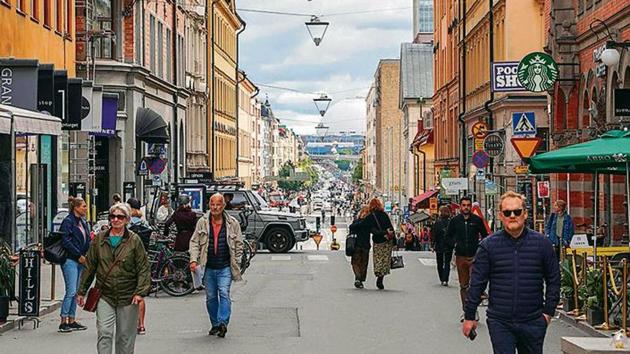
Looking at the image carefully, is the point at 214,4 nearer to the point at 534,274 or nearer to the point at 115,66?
the point at 115,66

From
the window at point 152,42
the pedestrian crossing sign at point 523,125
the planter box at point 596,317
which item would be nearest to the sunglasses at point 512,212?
the planter box at point 596,317

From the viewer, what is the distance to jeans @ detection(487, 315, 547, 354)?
9.70 m

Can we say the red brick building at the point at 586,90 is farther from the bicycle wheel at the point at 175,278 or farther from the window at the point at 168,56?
the window at the point at 168,56

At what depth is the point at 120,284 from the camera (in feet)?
39.4

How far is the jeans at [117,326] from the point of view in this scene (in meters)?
12.0

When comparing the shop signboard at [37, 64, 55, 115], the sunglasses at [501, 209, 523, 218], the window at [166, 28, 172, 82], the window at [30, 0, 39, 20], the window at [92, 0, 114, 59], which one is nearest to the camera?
the sunglasses at [501, 209, 523, 218]

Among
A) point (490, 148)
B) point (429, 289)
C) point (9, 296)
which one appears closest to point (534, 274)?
point (9, 296)

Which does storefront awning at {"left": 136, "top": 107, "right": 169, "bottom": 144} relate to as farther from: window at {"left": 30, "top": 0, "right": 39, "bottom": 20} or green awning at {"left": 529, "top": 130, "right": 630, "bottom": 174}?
green awning at {"left": 529, "top": 130, "right": 630, "bottom": 174}

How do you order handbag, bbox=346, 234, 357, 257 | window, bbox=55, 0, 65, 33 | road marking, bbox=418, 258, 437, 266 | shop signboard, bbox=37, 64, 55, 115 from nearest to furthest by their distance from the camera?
handbag, bbox=346, 234, 357, 257 → shop signboard, bbox=37, 64, 55, 115 → road marking, bbox=418, 258, 437, 266 → window, bbox=55, 0, 65, 33

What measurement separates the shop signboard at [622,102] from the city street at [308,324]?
11.5ft

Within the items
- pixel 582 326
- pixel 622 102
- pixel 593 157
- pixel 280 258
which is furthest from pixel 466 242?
pixel 280 258

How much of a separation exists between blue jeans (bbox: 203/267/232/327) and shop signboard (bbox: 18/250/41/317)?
228 centimetres

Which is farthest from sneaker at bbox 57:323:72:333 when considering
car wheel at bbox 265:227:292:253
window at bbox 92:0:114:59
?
window at bbox 92:0:114:59

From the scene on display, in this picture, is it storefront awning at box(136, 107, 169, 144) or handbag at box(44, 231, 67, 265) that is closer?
handbag at box(44, 231, 67, 265)
